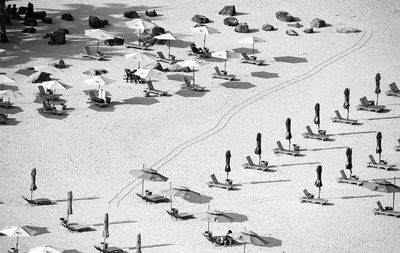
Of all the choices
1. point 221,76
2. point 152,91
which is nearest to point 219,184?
point 152,91

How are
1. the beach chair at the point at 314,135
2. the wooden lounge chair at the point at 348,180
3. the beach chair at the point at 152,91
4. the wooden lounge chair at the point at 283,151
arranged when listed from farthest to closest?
the beach chair at the point at 152,91 → the beach chair at the point at 314,135 → the wooden lounge chair at the point at 283,151 → the wooden lounge chair at the point at 348,180

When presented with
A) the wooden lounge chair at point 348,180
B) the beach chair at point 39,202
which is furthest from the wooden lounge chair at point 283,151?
the beach chair at point 39,202

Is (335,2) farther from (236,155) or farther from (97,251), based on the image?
(97,251)

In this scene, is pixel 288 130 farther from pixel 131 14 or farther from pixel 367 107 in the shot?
pixel 131 14

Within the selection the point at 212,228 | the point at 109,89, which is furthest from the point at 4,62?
the point at 212,228

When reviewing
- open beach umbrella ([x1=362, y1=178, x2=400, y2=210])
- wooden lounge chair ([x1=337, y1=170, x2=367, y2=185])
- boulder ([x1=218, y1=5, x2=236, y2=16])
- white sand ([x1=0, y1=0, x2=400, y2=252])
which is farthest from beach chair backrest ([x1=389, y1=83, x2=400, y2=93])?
boulder ([x1=218, y1=5, x2=236, y2=16])

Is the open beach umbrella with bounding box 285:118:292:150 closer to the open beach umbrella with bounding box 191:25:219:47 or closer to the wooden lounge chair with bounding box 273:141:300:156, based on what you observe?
the wooden lounge chair with bounding box 273:141:300:156

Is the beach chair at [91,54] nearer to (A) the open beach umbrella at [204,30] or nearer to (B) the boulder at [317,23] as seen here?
(A) the open beach umbrella at [204,30]
